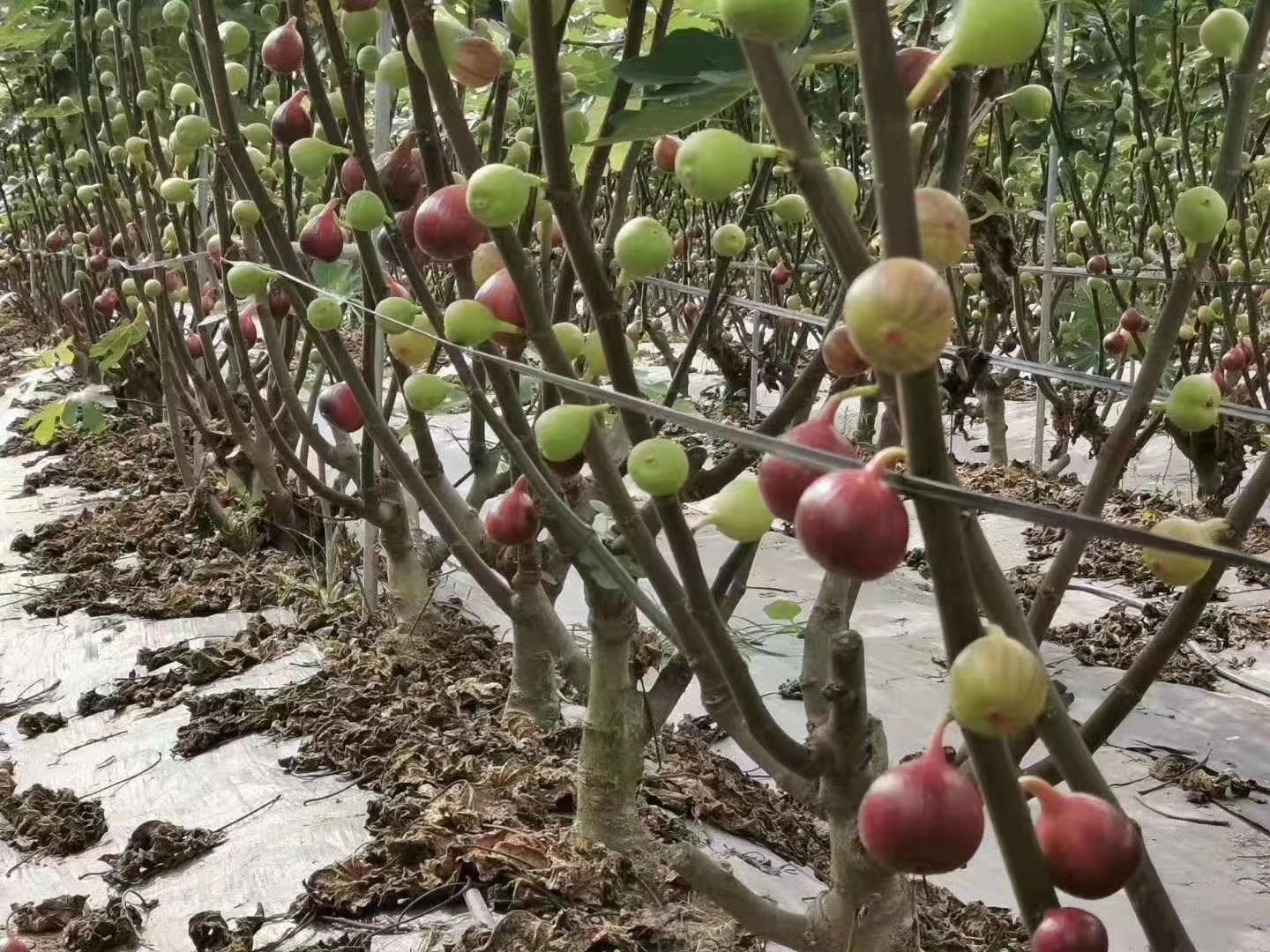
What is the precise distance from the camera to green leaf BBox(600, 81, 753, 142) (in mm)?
510

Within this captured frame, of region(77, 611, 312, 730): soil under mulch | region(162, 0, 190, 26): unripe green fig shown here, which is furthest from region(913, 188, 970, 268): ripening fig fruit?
region(77, 611, 312, 730): soil under mulch

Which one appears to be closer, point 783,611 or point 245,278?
point 783,611

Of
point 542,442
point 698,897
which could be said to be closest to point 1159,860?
point 698,897

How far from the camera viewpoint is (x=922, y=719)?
80.1 inches

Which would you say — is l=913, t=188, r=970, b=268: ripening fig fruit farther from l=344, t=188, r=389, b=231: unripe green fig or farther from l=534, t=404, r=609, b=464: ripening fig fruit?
l=344, t=188, r=389, b=231: unripe green fig

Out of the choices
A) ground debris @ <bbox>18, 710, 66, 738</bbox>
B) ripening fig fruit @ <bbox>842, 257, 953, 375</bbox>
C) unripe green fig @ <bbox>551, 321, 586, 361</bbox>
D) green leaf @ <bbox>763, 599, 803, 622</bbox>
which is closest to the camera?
ripening fig fruit @ <bbox>842, 257, 953, 375</bbox>

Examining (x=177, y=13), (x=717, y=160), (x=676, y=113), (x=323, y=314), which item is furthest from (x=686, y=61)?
(x=177, y=13)

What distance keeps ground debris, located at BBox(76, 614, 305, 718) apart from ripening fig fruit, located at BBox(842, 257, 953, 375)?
5.59ft

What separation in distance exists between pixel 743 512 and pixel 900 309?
0.27 metres

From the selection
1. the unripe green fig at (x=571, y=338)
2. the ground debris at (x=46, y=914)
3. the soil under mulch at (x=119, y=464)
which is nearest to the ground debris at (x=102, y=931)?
the ground debris at (x=46, y=914)

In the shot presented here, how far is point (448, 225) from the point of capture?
0.65 metres

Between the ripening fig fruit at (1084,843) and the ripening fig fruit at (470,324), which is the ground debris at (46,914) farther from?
the ripening fig fruit at (1084,843)

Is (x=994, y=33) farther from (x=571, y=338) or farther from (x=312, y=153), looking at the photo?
(x=312, y=153)

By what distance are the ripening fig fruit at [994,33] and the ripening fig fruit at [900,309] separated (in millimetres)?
93
